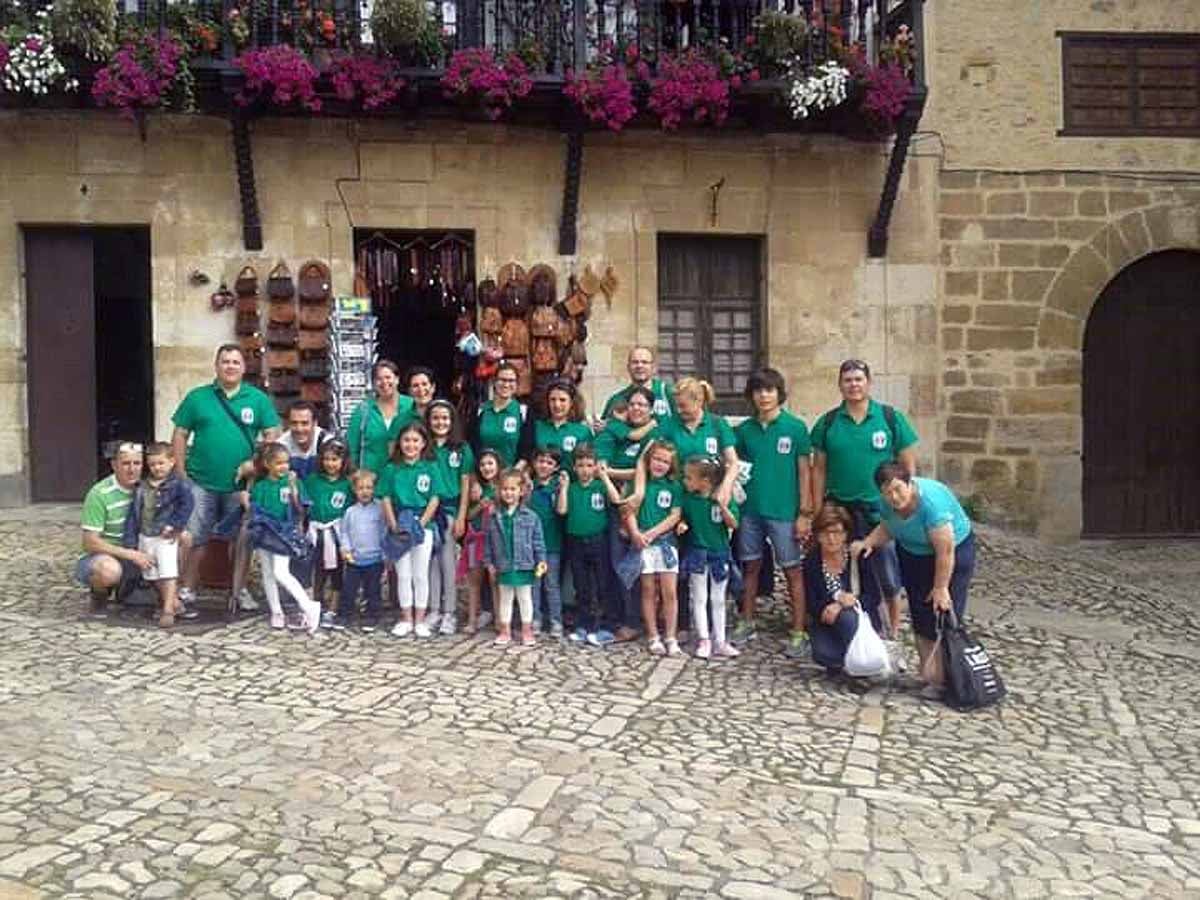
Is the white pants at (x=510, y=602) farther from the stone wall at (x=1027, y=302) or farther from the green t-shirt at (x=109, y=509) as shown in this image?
the stone wall at (x=1027, y=302)

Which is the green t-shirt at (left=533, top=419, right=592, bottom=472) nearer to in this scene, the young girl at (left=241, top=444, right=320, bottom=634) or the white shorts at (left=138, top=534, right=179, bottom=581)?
the young girl at (left=241, top=444, right=320, bottom=634)

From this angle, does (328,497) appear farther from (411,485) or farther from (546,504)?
(546,504)

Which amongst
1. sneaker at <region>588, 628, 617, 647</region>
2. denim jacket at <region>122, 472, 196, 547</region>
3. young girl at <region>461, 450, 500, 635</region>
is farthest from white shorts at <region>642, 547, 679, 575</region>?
denim jacket at <region>122, 472, 196, 547</region>

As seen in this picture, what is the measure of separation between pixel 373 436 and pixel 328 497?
18.8 inches

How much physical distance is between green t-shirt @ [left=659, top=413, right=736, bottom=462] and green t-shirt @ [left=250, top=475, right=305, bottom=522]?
2193mm

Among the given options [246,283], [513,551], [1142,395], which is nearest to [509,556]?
[513,551]

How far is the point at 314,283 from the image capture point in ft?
34.4

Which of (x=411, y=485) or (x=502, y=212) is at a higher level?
(x=502, y=212)

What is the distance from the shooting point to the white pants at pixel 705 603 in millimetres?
6934

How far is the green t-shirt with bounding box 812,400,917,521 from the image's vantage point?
6910mm

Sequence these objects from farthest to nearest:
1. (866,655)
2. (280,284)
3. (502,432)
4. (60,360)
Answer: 1. (60,360)
2. (280,284)
3. (502,432)
4. (866,655)

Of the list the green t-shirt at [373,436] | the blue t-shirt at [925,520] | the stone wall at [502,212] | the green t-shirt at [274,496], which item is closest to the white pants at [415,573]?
the green t-shirt at [373,436]

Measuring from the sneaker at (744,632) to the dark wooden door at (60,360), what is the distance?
635cm

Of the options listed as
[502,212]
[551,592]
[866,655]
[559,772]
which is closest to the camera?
[559,772]
